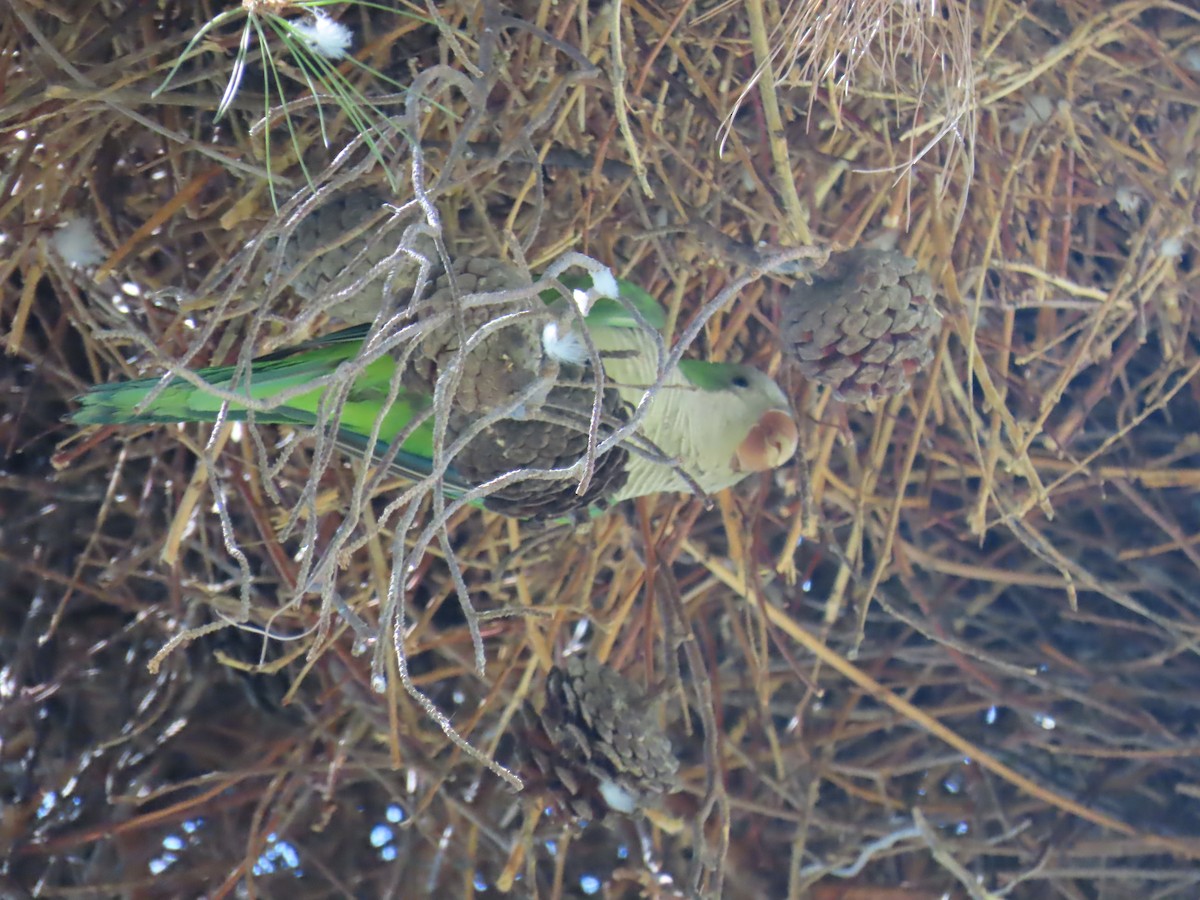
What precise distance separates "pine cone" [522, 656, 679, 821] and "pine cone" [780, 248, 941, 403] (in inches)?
12.6

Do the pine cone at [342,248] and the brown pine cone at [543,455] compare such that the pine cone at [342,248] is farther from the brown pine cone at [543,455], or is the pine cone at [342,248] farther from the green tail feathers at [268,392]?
the brown pine cone at [543,455]

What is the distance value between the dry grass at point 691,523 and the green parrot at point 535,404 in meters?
0.06

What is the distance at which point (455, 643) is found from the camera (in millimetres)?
1311

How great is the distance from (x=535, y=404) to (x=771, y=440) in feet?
1.31

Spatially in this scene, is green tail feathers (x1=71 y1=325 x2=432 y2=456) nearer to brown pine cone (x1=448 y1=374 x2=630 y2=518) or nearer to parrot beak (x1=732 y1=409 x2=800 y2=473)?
brown pine cone (x1=448 y1=374 x2=630 y2=518)

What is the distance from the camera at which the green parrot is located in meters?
0.84

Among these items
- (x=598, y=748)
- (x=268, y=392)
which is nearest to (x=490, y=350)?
(x=268, y=392)

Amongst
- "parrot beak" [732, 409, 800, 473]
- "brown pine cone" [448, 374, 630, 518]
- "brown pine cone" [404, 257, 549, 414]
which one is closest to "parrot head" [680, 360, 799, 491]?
"parrot beak" [732, 409, 800, 473]

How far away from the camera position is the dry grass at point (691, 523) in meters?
1.06

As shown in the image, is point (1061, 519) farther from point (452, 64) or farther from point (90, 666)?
point (90, 666)

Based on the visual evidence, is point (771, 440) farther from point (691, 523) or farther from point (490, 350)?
point (490, 350)

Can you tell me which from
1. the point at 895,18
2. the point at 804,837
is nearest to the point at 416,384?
the point at 895,18

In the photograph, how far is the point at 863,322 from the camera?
3.08ft

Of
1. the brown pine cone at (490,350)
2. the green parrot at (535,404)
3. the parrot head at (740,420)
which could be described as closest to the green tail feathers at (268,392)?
the green parrot at (535,404)
